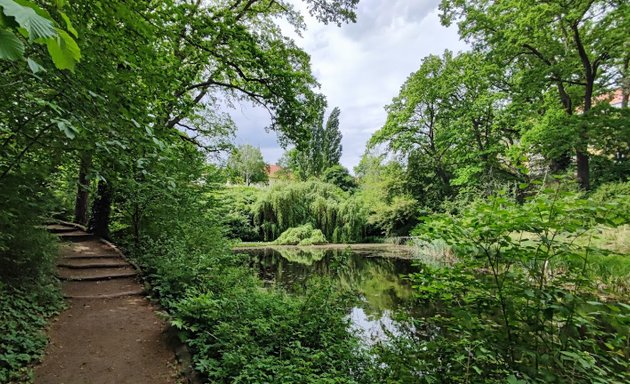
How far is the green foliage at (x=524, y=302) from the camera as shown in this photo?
1414 millimetres

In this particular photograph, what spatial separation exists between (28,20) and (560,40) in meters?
15.7

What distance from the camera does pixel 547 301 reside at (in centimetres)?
144

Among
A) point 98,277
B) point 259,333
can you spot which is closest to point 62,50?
point 259,333

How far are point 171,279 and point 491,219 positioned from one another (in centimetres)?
414

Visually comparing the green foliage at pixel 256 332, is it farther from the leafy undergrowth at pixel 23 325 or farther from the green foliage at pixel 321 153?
the green foliage at pixel 321 153

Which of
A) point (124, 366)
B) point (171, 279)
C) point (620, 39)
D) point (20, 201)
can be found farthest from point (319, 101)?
point (620, 39)

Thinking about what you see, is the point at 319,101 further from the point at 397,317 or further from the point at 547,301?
the point at 547,301

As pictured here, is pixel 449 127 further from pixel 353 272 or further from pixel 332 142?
pixel 332 142

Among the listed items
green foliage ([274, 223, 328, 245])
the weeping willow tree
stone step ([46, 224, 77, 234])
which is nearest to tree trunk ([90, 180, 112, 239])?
stone step ([46, 224, 77, 234])

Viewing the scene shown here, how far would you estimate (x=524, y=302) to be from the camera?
1.71m

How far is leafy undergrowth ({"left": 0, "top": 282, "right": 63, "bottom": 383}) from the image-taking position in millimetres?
2471

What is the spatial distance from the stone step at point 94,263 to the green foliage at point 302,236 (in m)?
11.8

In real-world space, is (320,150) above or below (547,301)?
above

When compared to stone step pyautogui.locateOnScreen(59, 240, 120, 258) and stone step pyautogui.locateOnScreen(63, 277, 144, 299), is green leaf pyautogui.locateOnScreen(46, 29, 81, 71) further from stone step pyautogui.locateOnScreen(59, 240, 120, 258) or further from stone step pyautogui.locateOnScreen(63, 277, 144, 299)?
stone step pyautogui.locateOnScreen(59, 240, 120, 258)
